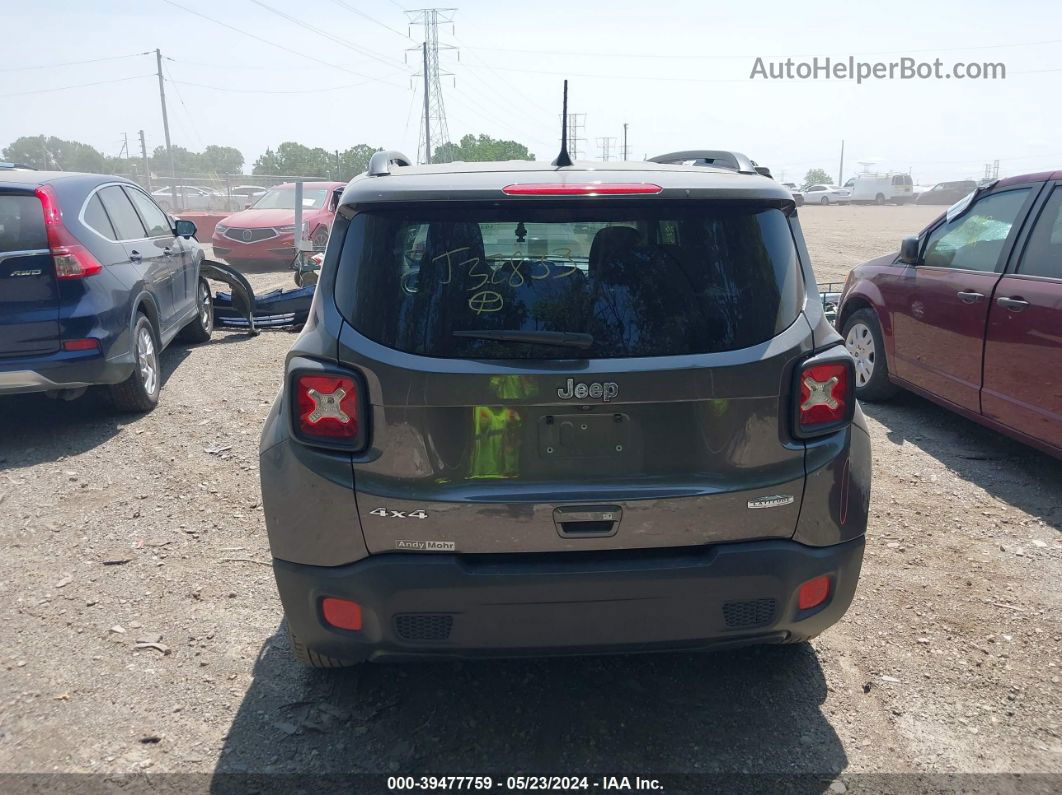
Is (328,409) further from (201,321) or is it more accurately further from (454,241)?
(201,321)

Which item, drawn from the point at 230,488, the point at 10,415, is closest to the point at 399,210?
the point at 230,488

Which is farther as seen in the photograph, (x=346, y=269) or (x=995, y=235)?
(x=995, y=235)

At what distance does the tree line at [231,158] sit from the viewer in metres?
58.9

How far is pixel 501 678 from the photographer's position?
337 centimetres

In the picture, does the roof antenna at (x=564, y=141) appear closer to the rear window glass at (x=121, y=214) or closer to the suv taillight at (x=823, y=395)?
the suv taillight at (x=823, y=395)

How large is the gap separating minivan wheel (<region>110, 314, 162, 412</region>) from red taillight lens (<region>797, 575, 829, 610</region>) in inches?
212

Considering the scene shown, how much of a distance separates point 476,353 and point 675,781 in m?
1.49

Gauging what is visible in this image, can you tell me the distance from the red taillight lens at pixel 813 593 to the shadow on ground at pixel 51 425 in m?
5.15

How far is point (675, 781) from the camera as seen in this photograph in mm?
2773

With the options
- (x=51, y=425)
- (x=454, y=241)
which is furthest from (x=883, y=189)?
(x=454, y=241)

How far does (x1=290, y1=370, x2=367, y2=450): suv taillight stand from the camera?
2.62 metres

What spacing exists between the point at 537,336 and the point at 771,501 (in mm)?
878

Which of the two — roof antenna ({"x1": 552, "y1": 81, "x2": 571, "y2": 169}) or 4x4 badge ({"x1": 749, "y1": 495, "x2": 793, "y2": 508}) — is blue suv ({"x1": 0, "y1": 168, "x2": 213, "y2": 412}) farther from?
4x4 badge ({"x1": 749, "y1": 495, "x2": 793, "y2": 508})

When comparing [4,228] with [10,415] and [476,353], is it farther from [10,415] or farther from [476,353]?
[476,353]
